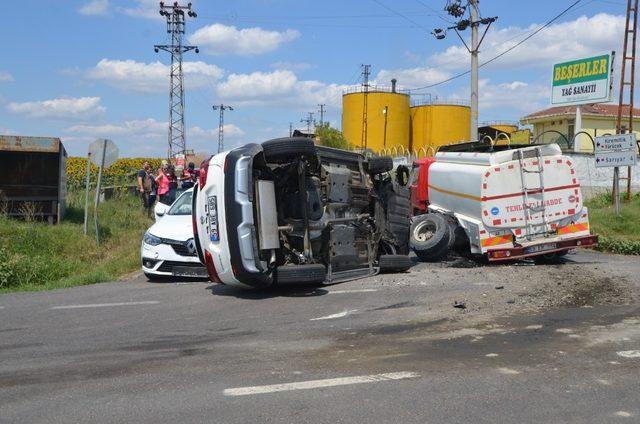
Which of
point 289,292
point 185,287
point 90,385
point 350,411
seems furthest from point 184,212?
point 350,411

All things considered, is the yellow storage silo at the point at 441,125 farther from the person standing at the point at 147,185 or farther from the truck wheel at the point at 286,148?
the truck wheel at the point at 286,148

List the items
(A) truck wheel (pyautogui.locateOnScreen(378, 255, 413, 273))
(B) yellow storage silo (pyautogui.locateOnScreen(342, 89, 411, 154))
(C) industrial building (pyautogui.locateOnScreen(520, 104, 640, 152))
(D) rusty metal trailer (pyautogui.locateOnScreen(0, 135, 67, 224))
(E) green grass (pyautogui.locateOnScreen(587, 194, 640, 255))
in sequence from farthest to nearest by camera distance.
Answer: (B) yellow storage silo (pyautogui.locateOnScreen(342, 89, 411, 154))
(C) industrial building (pyautogui.locateOnScreen(520, 104, 640, 152))
(D) rusty metal trailer (pyautogui.locateOnScreen(0, 135, 67, 224))
(E) green grass (pyautogui.locateOnScreen(587, 194, 640, 255))
(A) truck wheel (pyautogui.locateOnScreen(378, 255, 413, 273))

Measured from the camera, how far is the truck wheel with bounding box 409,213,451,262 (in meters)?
11.7

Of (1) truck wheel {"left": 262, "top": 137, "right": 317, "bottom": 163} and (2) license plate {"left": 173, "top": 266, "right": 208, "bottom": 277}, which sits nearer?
(1) truck wheel {"left": 262, "top": 137, "right": 317, "bottom": 163}

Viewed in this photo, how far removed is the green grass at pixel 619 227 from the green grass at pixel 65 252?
427 inches

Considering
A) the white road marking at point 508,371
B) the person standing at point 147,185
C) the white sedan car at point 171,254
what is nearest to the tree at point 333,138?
the person standing at point 147,185

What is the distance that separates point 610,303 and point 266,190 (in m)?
4.62

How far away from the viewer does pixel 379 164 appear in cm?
1060

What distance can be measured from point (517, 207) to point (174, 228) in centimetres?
585

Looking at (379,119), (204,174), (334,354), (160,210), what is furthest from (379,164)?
(379,119)

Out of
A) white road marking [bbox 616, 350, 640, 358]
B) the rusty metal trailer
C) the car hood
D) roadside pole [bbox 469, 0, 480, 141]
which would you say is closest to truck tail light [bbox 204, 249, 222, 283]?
the car hood

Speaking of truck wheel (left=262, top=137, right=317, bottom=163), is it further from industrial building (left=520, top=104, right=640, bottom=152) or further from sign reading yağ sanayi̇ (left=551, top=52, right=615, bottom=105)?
industrial building (left=520, top=104, right=640, bottom=152)

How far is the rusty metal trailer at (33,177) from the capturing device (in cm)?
1611

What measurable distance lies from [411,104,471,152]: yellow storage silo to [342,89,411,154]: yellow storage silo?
1678mm
